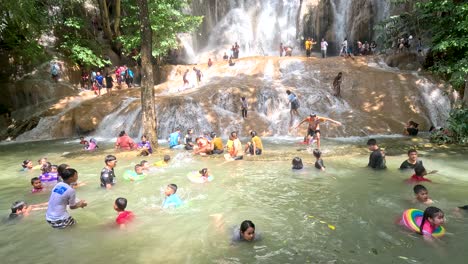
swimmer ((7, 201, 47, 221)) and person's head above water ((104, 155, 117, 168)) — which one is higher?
person's head above water ((104, 155, 117, 168))

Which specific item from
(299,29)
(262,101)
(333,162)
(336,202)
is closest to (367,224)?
(336,202)

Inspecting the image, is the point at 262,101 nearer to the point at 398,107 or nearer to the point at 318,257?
the point at 398,107

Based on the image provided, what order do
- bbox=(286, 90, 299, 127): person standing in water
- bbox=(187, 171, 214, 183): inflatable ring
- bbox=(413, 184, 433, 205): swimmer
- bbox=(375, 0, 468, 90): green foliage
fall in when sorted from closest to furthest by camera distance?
bbox=(413, 184, 433, 205): swimmer
bbox=(187, 171, 214, 183): inflatable ring
bbox=(375, 0, 468, 90): green foliage
bbox=(286, 90, 299, 127): person standing in water

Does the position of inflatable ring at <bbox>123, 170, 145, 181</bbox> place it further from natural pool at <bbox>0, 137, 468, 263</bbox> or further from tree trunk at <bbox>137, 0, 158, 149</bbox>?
tree trunk at <bbox>137, 0, 158, 149</bbox>

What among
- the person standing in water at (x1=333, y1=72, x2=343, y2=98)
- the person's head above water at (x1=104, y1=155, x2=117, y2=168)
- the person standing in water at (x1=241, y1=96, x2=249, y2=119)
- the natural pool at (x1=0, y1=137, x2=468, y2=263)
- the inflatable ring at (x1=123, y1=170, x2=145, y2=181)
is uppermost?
the person standing in water at (x1=333, y1=72, x2=343, y2=98)

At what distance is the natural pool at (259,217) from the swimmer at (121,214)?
0.18 meters

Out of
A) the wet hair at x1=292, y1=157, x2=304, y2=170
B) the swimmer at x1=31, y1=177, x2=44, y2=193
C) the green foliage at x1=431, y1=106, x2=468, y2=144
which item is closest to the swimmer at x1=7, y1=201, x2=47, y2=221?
the swimmer at x1=31, y1=177, x2=44, y2=193

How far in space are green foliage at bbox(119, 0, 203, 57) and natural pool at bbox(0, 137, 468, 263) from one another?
13.7 metres

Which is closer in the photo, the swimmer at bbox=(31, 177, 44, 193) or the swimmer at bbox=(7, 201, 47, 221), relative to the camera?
the swimmer at bbox=(7, 201, 47, 221)

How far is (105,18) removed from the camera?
82.4 feet

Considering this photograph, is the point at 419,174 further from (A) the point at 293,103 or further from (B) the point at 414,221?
(A) the point at 293,103

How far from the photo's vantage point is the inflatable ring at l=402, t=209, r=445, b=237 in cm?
551

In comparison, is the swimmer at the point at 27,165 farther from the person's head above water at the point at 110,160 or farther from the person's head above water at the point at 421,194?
the person's head above water at the point at 421,194

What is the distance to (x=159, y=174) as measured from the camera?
10.4 meters
